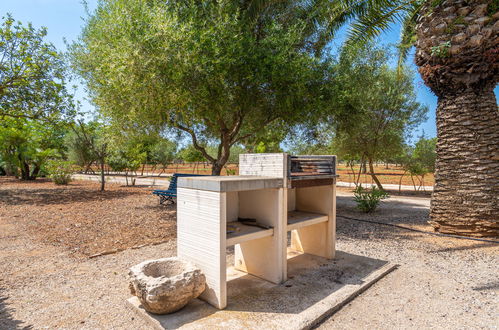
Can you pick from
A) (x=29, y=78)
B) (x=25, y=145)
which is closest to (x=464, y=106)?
(x=29, y=78)

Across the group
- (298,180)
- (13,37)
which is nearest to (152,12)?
(298,180)

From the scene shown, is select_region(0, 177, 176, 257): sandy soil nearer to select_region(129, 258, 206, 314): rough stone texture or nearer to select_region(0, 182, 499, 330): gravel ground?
select_region(0, 182, 499, 330): gravel ground

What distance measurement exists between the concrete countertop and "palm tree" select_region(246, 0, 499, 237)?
520 cm

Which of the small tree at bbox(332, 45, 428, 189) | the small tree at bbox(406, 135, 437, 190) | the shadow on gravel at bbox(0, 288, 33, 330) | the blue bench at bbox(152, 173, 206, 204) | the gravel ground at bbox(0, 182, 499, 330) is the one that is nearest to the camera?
the shadow on gravel at bbox(0, 288, 33, 330)

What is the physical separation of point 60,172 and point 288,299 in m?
20.6

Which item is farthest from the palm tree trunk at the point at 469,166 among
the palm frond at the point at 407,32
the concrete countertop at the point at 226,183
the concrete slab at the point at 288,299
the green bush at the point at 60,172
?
the green bush at the point at 60,172

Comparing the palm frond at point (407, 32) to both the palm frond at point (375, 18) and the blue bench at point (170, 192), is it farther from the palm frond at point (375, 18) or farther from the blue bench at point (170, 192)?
the blue bench at point (170, 192)

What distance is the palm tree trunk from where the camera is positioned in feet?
21.9

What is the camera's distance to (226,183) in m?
3.62

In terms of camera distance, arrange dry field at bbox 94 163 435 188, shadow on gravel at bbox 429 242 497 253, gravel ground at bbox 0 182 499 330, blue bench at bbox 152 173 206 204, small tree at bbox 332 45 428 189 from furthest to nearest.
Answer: dry field at bbox 94 163 435 188, small tree at bbox 332 45 428 189, blue bench at bbox 152 173 206 204, shadow on gravel at bbox 429 242 497 253, gravel ground at bbox 0 182 499 330

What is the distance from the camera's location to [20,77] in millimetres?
12953

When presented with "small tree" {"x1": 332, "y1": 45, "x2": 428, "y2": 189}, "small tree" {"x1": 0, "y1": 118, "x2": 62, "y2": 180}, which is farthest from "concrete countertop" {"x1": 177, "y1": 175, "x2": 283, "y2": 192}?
"small tree" {"x1": 0, "y1": 118, "x2": 62, "y2": 180}

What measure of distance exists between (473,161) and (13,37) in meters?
17.5

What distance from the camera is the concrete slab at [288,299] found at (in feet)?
11.2
